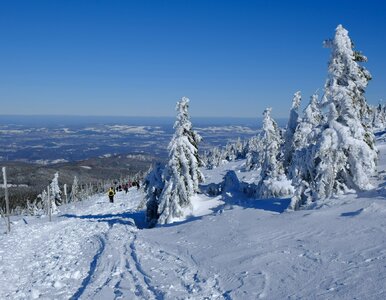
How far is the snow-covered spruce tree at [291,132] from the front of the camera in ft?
125

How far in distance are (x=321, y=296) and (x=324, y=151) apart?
10.8 meters

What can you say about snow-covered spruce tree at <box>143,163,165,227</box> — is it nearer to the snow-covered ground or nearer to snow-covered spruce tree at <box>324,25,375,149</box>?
the snow-covered ground

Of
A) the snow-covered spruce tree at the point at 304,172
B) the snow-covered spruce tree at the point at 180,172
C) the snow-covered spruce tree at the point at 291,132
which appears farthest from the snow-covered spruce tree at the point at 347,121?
the snow-covered spruce tree at the point at 291,132

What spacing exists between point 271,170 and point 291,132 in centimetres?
585

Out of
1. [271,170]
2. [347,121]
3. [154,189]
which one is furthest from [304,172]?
[271,170]

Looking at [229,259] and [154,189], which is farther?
[154,189]

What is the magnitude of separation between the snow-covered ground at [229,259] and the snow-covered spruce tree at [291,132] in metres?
17.9

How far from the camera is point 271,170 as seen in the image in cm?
3472

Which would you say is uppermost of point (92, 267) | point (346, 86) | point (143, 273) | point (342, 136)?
point (346, 86)

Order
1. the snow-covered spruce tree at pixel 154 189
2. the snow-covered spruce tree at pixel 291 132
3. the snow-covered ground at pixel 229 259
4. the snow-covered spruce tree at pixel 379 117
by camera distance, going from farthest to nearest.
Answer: the snow-covered spruce tree at pixel 379 117
the snow-covered spruce tree at pixel 291 132
the snow-covered spruce tree at pixel 154 189
the snow-covered ground at pixel 229 259

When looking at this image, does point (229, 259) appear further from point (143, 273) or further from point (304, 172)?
point (304, 172)

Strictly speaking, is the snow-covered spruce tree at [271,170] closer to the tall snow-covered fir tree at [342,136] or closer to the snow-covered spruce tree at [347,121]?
the tall snow-covered fir tree at [342,136]

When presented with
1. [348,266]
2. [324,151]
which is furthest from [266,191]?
[348,266]

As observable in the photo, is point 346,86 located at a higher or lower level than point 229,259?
higher
